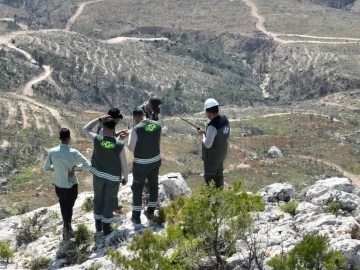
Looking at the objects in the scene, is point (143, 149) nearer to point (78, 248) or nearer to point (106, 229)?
point (106, 229)

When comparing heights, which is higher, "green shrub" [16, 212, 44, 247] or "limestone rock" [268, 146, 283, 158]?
"green shrub" [16, 212, 44, 247]

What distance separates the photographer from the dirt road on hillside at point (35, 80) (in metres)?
58.0

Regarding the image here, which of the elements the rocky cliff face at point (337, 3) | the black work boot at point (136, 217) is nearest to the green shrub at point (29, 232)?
the black work boot at point (136, 217)

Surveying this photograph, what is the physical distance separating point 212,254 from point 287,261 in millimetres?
1649

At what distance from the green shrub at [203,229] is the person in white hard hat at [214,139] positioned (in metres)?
1.85

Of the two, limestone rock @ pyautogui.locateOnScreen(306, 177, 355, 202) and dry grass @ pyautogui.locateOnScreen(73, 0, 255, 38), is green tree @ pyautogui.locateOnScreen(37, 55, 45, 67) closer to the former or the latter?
dry grass @ pyautogui.locateOnScreen(73, 0, 255, 38)

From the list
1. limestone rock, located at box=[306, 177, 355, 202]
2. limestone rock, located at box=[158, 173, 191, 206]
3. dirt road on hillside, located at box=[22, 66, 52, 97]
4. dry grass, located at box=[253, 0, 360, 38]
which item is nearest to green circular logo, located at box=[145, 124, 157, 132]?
limestone rock, located at box=[158, 173, 191, 206]

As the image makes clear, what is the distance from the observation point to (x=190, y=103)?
70250mm

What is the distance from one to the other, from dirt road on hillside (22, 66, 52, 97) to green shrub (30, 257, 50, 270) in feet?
169

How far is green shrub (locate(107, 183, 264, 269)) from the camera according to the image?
524 cm

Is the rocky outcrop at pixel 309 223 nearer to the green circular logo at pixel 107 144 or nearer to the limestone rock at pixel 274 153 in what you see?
the green circular logo at pixel 107 144

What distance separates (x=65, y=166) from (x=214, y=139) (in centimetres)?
255

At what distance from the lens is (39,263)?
7848 millimetres

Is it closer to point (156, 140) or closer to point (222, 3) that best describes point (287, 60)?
point (222, 3)
